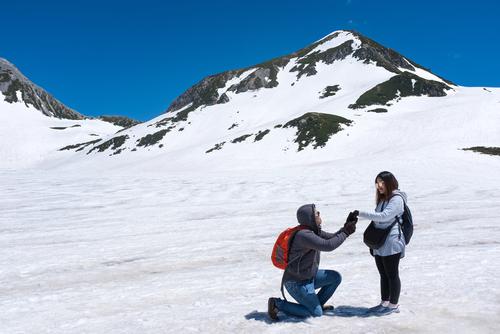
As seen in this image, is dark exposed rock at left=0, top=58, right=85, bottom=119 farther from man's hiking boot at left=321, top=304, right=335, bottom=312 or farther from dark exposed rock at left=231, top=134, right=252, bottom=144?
man's hiking boot at left=321, top=304, right=335, bottom=312

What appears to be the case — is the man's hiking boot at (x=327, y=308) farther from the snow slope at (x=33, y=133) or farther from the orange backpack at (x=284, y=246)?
the snow slope at (x=33, y=133)

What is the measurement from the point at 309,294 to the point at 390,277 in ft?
4.19

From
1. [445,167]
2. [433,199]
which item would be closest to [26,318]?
[433,199]

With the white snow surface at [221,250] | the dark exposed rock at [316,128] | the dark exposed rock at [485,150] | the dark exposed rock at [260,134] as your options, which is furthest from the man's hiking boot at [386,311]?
the dark exposed rock at [260,134]

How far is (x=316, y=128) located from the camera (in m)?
60.6

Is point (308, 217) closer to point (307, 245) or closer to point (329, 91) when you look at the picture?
point (307, 245)

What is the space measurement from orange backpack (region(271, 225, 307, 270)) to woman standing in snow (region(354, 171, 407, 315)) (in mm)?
984

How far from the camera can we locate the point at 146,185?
27500 mm

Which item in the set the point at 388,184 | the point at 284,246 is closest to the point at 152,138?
the point at 284,246

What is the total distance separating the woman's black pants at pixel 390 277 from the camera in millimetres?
6227

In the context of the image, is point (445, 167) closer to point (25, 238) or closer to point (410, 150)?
point (410, 150)

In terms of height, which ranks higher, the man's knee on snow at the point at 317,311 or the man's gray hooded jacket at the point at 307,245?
the man's gray hooded jacket at the point at 307,245

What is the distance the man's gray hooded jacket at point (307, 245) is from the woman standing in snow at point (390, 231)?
60 centimetres

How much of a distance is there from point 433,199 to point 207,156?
44025mm
